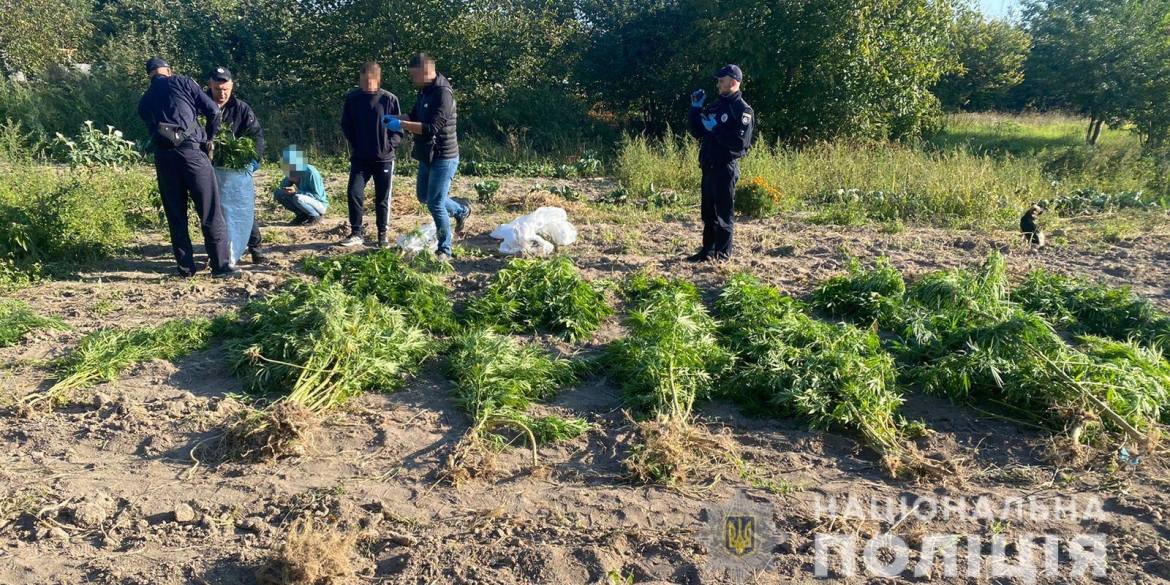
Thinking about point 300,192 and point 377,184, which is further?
point 300,192

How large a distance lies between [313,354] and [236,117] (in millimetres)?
3367

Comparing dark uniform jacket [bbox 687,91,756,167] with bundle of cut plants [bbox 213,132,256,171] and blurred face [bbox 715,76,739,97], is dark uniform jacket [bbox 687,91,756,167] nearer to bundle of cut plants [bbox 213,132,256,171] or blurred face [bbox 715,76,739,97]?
blurred face [bbox 715,76,739,97]

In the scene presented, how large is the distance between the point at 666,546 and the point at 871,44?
13408 millimetres

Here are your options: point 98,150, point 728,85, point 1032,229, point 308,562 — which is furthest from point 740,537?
point 98,150

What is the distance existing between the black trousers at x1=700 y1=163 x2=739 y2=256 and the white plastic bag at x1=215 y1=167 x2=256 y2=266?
4086 mm

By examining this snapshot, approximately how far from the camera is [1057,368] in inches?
173

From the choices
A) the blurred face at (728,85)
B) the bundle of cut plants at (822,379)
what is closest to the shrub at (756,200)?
the blurred face at (728,85)

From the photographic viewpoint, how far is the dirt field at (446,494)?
331cm

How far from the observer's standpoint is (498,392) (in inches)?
178

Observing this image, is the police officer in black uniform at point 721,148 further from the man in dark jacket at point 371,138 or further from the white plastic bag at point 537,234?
the man in dark jacket at point 371,138

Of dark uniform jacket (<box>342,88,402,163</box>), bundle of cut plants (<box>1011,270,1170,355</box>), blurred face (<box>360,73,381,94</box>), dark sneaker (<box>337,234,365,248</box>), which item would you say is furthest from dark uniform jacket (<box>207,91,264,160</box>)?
bundle of cut plants (<box>1011,270,1170,355</box>)

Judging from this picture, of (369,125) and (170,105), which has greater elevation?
(170,105)

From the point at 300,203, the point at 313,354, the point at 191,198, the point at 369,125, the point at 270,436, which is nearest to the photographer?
the point at 270,436

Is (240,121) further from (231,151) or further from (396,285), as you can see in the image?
(396,285)
